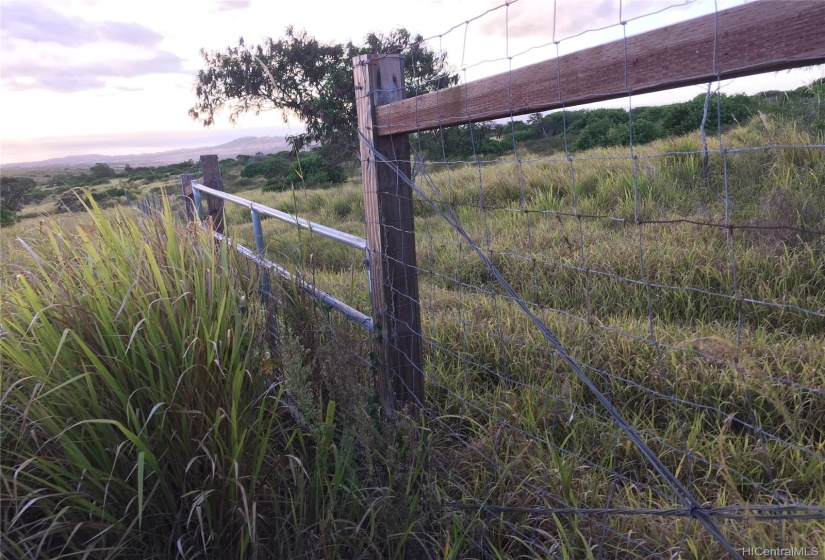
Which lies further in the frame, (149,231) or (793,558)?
(149,231)

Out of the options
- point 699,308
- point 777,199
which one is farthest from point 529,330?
point 777,199

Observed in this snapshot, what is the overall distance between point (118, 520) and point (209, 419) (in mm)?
376

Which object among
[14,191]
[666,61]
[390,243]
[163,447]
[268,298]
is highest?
[666,61]

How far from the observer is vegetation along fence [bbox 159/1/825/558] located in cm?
141

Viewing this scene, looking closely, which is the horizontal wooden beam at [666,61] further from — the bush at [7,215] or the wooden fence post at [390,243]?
the bush at [7,215]

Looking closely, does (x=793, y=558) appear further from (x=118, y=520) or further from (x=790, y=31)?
(x=118, y=520)

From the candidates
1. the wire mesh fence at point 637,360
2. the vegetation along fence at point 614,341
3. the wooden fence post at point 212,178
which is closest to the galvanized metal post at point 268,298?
the vegetation along fence at point 614,341

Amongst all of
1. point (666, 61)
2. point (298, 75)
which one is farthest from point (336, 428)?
point (298, 75)

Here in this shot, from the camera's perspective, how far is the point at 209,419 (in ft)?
6.18

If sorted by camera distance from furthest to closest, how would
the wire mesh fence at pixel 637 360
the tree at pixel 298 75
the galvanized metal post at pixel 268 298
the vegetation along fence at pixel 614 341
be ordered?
1. the tree at pixel 298 75
2. the galvanized metal post at pixel 268 298
3. the wire mesh fence at pixel 637 360
4. the vegetation along fence at pixel 614 341

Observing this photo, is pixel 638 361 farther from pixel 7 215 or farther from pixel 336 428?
pixel 7 215

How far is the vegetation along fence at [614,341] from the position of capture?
1411mm

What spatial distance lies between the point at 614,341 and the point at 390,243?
1322 mm

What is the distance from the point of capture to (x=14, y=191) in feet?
63.8
